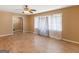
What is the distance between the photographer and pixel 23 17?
1111 centimetres

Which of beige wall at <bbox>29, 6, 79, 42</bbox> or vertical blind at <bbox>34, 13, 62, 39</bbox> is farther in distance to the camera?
vertical blind at <bbox>34, 13, 62, 39</bbox>

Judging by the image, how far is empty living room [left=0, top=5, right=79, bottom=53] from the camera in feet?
15.7

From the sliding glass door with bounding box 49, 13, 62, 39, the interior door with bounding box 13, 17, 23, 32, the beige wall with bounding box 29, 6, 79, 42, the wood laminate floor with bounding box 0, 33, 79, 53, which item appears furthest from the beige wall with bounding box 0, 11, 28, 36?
the beige wall with bounding box 29, 6, 79, 42

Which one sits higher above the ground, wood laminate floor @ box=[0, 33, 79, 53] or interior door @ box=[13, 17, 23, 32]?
interior door @ box=[13, 17, 23, 32]

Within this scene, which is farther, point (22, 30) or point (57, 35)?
point (22, 30)

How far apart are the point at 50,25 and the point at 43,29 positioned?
36.0 inches

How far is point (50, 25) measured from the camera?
7891 millimetres

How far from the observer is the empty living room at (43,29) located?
480 cm

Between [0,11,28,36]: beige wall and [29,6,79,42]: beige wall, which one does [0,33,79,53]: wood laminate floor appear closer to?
[29,6,79,42]: beige wall

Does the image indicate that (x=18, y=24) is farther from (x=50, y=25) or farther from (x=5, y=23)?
(x=50, y=25)
